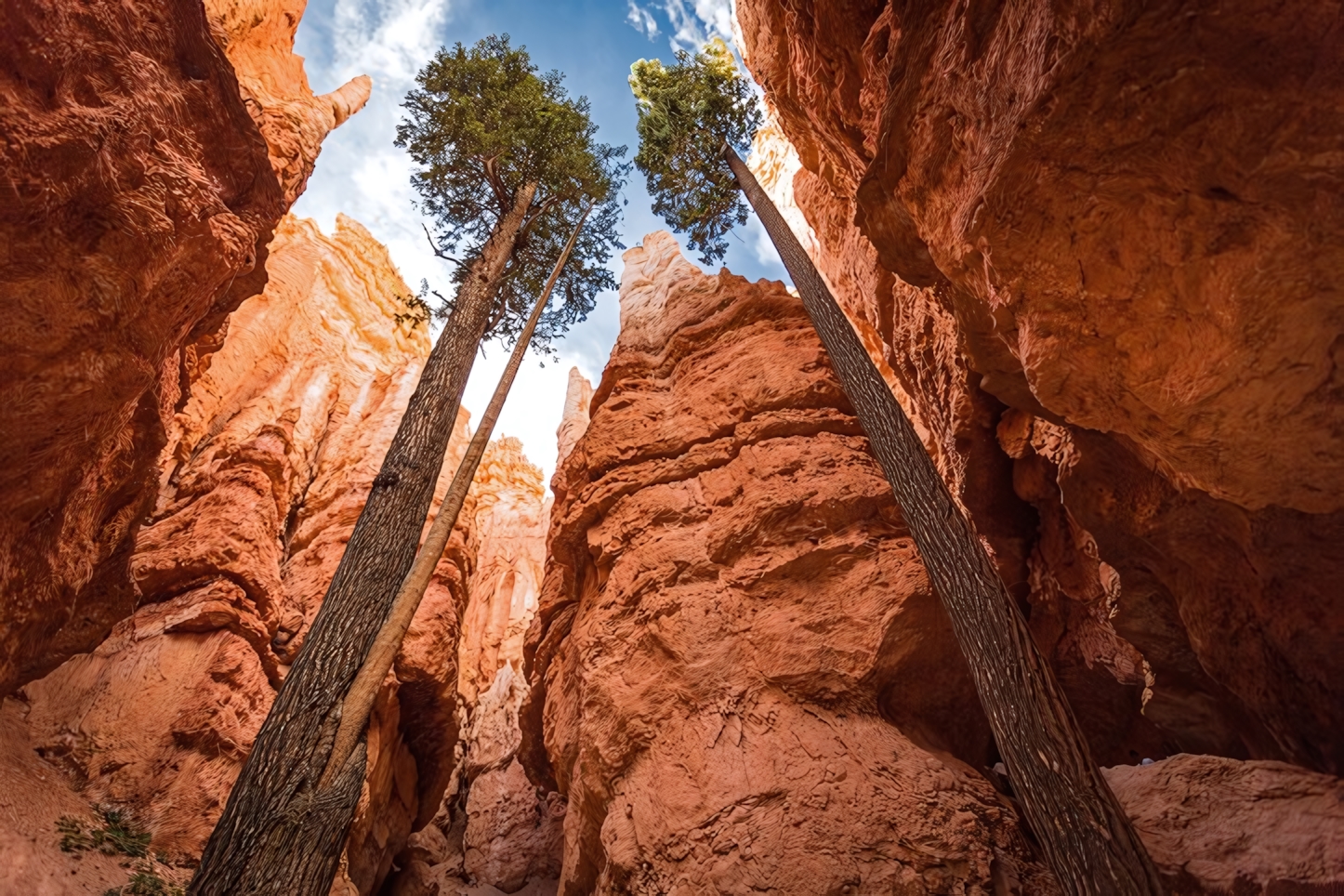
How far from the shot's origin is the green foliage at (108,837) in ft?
23.1

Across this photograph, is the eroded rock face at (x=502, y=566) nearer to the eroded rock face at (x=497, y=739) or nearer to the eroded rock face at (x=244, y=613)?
the eroded rock face at (x=497, y=739)

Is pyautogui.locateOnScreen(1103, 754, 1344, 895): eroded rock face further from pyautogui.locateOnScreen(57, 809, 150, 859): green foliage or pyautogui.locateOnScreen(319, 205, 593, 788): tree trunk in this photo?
pyautogui.locateOnScreen(57, 809, 150, 859): green foliage

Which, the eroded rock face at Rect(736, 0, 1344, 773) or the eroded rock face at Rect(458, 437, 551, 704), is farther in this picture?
the eroded rock face at Rect(458, 437, 551, 704)

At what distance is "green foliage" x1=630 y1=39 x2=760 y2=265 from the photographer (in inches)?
526

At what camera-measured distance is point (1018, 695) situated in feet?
15.1

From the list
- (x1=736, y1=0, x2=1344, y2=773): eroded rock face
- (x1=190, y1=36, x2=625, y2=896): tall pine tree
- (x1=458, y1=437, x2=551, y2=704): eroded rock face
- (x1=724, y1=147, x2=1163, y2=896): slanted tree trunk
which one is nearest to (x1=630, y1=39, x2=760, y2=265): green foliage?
(x1=190, y1=36, x2=625, y2=896): tall pine tree

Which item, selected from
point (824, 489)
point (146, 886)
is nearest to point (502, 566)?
point (146, 886)

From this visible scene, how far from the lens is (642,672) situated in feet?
24.6

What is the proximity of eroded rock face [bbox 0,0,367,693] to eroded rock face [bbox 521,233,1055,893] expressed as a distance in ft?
16.9

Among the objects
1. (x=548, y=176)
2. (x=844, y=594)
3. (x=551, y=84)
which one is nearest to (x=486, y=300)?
(x=548, y=176)

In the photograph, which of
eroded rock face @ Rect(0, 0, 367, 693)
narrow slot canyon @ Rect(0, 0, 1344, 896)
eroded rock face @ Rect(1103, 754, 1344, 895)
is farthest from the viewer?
eroded rock face @ Rect(1103, 754, 1344, 895)

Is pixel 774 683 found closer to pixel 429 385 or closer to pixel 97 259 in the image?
pixel 429 385

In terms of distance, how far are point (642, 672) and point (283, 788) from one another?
4173 mm

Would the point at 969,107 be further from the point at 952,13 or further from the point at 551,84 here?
the point at 551,84
